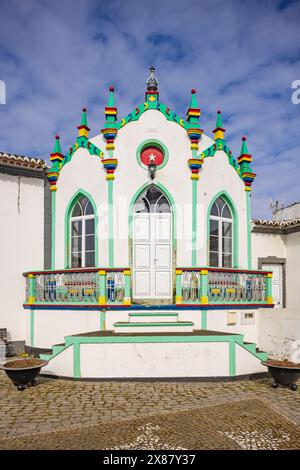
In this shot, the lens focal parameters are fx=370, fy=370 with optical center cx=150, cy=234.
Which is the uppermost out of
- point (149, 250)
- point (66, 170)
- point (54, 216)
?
point (66, 170)

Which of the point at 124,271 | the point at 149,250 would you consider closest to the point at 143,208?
the point at 149,250

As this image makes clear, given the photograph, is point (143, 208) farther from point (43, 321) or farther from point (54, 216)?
point (43, 321)

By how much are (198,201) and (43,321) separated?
5.59m

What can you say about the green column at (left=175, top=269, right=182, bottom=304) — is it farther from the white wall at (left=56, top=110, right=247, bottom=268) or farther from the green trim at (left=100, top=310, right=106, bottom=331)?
the green trim at (left=100, top=310, right=106, bottom=331)

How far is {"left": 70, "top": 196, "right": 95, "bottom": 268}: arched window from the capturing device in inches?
448

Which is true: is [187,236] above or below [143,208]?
below

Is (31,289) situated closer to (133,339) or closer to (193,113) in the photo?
(133,339)

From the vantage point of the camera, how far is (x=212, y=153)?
11492 millimetres

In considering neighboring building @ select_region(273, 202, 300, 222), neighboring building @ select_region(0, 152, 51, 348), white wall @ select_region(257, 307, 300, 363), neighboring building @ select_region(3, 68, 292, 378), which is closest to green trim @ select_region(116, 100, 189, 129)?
neighboring building @ select_region(3, 68, 292, 378)

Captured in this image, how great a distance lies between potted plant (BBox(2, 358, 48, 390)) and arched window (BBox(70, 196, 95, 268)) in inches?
166

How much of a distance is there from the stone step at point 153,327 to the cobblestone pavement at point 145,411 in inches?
53.2

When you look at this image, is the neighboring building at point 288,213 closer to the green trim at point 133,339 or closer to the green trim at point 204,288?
the green trim at point 204,288

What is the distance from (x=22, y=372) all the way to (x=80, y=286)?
2983 mm
